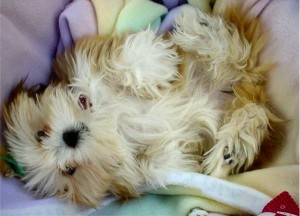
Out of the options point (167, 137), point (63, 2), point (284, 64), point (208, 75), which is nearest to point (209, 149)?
point (167, 137)

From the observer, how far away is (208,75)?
1669mm

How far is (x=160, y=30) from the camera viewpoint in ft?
5.77

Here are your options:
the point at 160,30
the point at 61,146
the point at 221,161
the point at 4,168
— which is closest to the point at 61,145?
the point at 61,146

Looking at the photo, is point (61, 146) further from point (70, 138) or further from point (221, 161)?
point (221, 161)

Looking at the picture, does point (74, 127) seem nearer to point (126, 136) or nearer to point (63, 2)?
point (126, 136)

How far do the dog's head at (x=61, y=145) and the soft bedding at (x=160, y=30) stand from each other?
6 centimetres

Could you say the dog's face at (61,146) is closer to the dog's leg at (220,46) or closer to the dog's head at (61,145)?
the dog's head at (61,145)

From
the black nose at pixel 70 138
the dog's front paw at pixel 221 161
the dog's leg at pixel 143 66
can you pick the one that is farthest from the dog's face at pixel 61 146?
the dog's front paw at pixel 221 161

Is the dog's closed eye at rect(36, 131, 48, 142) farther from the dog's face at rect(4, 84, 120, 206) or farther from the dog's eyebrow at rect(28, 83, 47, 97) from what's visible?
the dog's eyebrow at rect(28, 83, 47, 97)

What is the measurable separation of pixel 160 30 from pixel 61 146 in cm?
62

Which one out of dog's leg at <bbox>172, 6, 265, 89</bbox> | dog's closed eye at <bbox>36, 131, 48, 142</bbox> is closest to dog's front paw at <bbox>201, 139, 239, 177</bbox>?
dog's leg at <bbox>172, 6, 265, 89</bbox>

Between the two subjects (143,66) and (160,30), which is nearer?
(143,66)

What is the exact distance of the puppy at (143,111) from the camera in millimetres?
1437

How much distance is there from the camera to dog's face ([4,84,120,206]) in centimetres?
141
